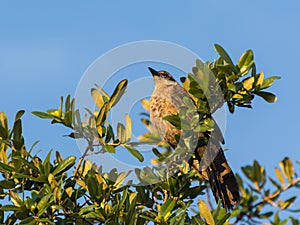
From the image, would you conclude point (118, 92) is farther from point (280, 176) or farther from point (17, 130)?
point (280, 176)

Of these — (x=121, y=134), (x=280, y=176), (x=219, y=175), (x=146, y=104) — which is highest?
(x=146, y=104)

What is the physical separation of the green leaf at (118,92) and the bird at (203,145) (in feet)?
1.85

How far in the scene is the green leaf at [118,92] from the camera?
11.0 feet

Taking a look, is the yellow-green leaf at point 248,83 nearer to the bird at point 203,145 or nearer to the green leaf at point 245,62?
the green leaf at point 245,62

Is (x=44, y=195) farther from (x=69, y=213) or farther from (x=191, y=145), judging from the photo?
(x=191, y=145)

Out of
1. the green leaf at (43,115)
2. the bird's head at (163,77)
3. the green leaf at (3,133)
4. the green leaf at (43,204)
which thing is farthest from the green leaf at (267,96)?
the bird's head at (163,77)

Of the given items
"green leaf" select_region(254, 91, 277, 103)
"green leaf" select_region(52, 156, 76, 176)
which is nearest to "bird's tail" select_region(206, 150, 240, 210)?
"green leaf" select_region(254, 91, 277, 103)

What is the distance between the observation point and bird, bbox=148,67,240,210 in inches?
170

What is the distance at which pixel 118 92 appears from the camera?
11.0 ft

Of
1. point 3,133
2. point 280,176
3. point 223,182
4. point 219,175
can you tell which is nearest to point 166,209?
point 3,133

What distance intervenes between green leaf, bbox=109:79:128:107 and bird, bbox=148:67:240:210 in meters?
0.56

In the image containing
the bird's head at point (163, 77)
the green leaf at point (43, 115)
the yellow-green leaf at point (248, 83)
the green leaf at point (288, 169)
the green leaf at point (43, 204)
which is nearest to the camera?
the green leaf at point (43, 204)

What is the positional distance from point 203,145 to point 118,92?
0.62 metres

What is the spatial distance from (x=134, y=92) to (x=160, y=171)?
0.56 m
